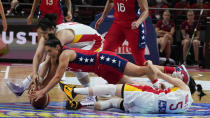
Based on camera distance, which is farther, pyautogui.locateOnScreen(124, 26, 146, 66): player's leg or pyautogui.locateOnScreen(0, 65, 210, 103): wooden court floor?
pyautogui.locateOnScreen(124, 26, 146, 66): player's leg

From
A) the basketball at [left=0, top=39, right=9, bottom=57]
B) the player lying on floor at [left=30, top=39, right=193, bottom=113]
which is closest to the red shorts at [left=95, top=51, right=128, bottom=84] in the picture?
the player lying on floor at [left=30, top=39, right=193, bottom=113]

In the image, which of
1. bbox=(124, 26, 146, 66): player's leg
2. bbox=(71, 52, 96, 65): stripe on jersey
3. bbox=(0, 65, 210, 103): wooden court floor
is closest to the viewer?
bbox=(71, 52, 96, 65): stripe on jersey

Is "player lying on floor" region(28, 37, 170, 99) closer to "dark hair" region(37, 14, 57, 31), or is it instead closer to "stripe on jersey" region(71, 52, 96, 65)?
"stripe on jersey" region(71, 52, 96, 65)

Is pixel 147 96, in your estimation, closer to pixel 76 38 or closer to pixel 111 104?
pixel 111 104

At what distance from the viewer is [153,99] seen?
16.8 ft

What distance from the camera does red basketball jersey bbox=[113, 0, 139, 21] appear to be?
642 cm

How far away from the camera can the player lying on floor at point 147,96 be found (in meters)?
5.12

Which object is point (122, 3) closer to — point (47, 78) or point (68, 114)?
point (47, 78)

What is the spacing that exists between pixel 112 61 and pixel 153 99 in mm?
736

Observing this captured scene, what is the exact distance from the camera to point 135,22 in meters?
6.12

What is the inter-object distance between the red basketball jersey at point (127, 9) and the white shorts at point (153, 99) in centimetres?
153

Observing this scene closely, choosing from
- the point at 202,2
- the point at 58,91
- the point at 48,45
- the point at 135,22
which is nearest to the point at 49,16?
the point at 48,45

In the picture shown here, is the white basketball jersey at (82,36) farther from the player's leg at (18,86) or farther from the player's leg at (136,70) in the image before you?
the player's leg at (136,70)

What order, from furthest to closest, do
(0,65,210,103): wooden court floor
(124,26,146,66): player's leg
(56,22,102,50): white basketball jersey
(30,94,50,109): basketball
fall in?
1. (124,26,146,66): player's leg
2. (0,65,210,103): wooden court floor
3. (56,22,102,50): white basketball jersey
4. (30,94,50,109): basketball
